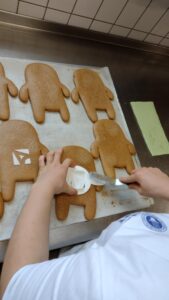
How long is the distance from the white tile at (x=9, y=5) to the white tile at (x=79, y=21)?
8.0 inches

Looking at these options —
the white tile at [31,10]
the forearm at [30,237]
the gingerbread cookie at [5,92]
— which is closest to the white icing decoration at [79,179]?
the forearm at [30,237]

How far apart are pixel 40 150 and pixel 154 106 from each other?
1.77 feet

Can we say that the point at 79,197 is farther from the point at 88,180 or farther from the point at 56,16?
the point at 56,16

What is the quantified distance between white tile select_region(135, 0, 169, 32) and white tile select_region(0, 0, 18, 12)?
0.48 meters

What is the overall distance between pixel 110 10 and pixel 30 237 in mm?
874

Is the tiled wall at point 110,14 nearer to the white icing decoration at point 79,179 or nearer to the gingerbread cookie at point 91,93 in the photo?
the gingerbread cookie at point 91,93

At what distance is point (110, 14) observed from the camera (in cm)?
105

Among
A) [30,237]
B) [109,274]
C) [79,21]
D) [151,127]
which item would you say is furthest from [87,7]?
[109,274]

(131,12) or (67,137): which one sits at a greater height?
(131,12)

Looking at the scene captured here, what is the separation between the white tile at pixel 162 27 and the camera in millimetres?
1124

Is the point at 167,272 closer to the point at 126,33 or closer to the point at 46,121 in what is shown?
the point at 46,121

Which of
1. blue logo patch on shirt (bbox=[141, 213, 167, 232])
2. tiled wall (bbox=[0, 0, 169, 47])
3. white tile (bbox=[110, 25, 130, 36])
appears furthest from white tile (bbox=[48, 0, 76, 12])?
blue logo patch on shirt (bbox=[141, 213, 167, 232])

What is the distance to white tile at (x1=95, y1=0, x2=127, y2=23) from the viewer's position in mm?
1013

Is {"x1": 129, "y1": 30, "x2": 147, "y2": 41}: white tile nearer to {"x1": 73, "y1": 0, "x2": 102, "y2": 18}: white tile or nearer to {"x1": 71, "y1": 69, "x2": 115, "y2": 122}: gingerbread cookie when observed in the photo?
{"x1": 73, "y1": 0, "x2": 102, "y2": 18}: white tile
